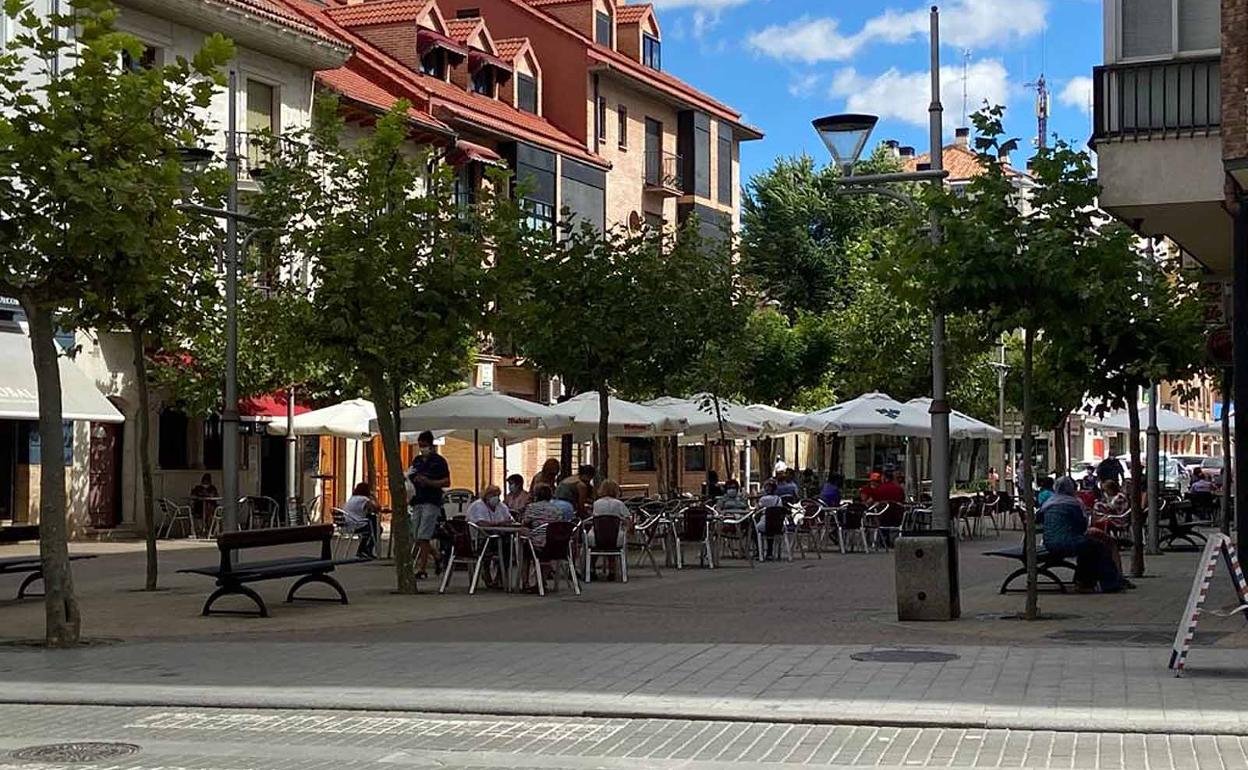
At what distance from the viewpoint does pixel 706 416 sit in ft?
104

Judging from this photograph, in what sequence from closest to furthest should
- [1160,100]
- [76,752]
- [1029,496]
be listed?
[76,752] → [1029,496] → [1160,100]

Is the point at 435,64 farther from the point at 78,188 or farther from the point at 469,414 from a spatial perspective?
the point at 78,188

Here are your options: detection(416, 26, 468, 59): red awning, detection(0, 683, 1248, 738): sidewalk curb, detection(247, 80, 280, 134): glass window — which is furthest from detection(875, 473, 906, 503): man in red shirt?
detection(416, 26, 468, 59): red awning

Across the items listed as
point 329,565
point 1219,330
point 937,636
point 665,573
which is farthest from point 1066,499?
point 329,565

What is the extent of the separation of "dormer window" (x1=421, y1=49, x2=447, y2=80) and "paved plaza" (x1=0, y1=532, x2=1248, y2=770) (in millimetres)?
31228

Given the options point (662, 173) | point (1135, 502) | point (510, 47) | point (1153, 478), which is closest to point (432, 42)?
point (510, 47)

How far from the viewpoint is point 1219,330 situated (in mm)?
20828

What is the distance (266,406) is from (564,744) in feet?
→ 93.9

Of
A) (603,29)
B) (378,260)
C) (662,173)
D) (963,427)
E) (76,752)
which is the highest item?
(603,29)

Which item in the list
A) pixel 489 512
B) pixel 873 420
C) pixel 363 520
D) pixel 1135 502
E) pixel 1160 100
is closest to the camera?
pixel 1160 100

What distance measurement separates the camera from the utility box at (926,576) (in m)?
16.4

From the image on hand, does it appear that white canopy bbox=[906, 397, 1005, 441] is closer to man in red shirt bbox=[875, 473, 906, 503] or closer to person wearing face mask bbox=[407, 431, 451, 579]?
man in red shirt bbox=[875, 473, 906, 503]

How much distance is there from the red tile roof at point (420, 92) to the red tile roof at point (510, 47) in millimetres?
1867

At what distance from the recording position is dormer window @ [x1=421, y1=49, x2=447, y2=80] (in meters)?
48.3
